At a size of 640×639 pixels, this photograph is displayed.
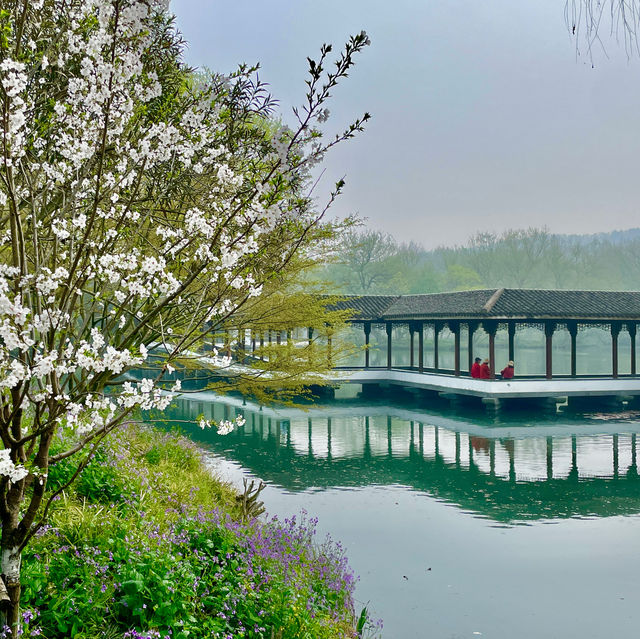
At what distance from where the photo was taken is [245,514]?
848 centimetres

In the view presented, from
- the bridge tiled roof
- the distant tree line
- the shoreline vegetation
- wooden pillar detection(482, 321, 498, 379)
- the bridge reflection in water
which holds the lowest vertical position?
the bridge reflection in water

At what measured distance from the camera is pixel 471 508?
447 inches

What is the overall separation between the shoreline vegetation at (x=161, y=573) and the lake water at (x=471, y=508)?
1.07 m

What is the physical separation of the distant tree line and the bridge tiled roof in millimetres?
30283

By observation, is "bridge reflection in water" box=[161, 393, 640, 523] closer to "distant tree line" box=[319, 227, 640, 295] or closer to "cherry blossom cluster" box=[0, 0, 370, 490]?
"cherry blossom cluster" box=[0, 0, 370, 490]

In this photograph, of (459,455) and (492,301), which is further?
(492,301)

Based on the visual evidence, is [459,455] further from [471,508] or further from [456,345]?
[456,345]

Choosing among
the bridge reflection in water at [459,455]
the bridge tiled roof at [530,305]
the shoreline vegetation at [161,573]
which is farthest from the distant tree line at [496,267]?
the shoreline vegetation at [161,573]

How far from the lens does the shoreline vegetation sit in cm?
427

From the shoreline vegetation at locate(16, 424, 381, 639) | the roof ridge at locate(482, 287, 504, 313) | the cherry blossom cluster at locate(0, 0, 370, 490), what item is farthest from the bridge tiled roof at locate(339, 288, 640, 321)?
the cherry blossom cluster at locate(0, 0, 370, 490)

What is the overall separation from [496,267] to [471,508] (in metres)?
62.1

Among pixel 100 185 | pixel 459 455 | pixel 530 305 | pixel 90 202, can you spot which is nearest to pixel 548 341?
pixel 530 305

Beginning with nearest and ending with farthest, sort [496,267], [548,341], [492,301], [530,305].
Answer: [548,341] → [492,301] → [530,305] → [496,267]

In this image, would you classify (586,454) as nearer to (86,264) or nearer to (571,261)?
(86,264)
